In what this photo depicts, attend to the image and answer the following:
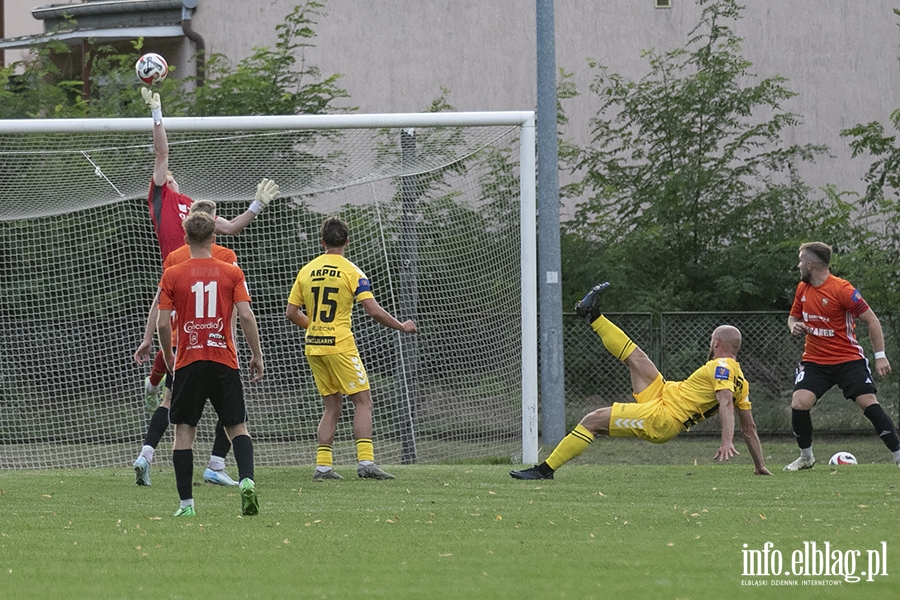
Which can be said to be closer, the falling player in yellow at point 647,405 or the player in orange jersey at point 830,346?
the falling player in yellow at point 647,405

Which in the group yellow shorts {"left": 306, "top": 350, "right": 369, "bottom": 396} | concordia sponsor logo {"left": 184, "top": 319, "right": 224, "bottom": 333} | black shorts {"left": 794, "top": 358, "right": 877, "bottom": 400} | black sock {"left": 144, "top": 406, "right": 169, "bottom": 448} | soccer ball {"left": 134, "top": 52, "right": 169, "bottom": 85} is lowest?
black sock {"left": 144, "top": 406, "right": 169, "bottom": 448}

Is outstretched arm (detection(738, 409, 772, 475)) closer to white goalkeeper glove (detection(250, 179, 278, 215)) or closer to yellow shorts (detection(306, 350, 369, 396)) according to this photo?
yellow shorts (detection(306, 350, 369, 396))

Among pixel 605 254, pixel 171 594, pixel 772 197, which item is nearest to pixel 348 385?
pixel 171 594

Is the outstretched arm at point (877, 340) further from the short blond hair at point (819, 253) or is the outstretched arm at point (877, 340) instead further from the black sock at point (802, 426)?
the black sock at point (802, 426)

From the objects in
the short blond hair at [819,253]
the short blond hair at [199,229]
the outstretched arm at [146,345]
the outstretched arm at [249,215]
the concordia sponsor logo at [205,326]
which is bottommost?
the outstretched arm at [146,345]

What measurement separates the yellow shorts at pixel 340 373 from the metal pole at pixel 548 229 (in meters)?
3.64

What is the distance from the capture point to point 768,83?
16.5 m

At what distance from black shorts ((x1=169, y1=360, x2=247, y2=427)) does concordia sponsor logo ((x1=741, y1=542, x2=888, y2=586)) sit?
2.84 metres

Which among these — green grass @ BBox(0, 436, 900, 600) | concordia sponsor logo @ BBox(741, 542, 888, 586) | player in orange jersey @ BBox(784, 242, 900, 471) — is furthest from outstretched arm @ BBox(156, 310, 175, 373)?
player in orange jersey @ BBox(784, 242, 900, 471)

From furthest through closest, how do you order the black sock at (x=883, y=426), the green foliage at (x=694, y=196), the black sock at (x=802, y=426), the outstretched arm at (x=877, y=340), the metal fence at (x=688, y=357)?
the green foliage at (x=694, y=196) < the metal fence at (x=688, y=357) < the black sock at (x=802, y=426) < the black sock at (x=883, y=426) < the outstretched arm at (x=877, y=340)

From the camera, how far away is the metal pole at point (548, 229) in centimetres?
1191

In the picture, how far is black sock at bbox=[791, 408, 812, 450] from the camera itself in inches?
380

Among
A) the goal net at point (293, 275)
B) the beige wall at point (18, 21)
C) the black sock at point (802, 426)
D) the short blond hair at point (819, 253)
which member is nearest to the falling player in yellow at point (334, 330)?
the goal net at point (293, 275)

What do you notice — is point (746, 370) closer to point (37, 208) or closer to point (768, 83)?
point (768, 83)
